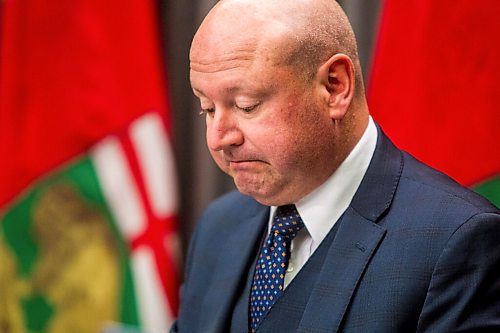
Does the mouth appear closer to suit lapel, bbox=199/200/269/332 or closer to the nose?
the nose

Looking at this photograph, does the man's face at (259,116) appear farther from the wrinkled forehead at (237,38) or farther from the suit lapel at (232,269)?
the suit lapel at (232,269)

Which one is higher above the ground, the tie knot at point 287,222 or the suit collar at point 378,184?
the suit collar at point 378,184

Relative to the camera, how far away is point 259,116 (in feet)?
4.82

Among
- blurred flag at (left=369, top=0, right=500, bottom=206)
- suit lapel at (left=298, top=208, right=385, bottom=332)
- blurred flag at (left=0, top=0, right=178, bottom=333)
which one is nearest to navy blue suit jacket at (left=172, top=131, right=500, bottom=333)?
suit lapel at (left=298, top=208, right=385, bottom=332)

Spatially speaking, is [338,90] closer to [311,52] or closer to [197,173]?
[311,52]

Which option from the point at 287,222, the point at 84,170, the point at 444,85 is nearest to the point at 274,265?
the point at 287,222

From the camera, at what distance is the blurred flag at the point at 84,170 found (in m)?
2.68

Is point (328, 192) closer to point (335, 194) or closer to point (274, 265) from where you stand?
point (335, 194)

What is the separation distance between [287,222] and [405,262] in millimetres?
277

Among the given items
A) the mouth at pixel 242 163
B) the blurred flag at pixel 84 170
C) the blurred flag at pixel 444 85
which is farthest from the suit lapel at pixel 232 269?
the blurred flag at pixel 84 170

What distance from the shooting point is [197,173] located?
→ 2822 mm

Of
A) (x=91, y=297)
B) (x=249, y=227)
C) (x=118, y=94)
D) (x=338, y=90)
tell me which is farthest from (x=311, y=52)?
(x=91, y=297)

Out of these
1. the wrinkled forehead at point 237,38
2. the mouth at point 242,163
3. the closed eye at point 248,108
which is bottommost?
the mouth at point 242,163

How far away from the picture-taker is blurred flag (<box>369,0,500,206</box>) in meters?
2.07
